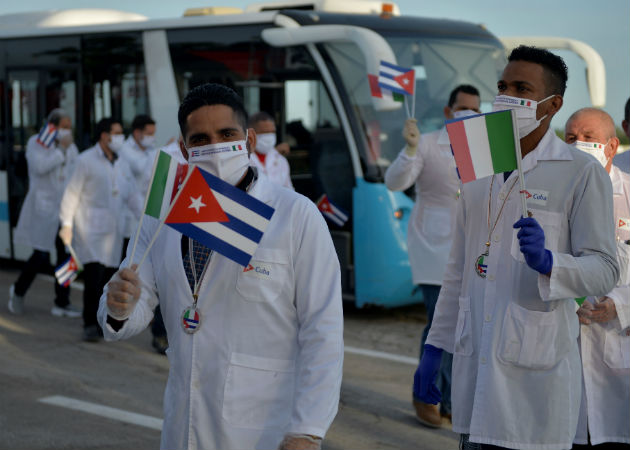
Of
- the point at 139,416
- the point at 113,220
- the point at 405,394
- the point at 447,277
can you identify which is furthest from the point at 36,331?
the point at 447,277

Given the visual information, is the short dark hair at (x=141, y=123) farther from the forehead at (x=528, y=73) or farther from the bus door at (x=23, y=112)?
the forehead at (x=528, y=73)

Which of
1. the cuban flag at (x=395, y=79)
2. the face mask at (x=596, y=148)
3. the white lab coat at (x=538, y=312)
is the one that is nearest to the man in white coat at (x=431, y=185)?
the cuban flag at (x=395, y=79)

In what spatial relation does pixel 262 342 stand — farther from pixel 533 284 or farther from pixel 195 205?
pixel 533 284

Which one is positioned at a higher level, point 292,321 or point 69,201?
point 292,321

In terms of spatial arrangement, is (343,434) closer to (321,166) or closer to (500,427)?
(500,427)

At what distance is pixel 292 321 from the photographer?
2945 mm

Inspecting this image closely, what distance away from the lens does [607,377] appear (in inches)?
154

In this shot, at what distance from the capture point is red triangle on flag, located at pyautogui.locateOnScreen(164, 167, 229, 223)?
2.86m

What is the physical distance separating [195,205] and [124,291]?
32 centimetres

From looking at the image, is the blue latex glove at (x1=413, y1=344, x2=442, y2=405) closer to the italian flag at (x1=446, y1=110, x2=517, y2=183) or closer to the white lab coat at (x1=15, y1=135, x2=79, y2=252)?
the italian flag at (x1=446, y1=110, x2=517, y2=183)

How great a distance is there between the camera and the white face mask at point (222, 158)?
3037 mm

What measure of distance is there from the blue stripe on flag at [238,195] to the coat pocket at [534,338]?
Answer: 95 cm

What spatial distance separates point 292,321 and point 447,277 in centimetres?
91

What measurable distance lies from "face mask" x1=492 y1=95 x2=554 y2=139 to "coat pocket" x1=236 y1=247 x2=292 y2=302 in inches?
41.3
